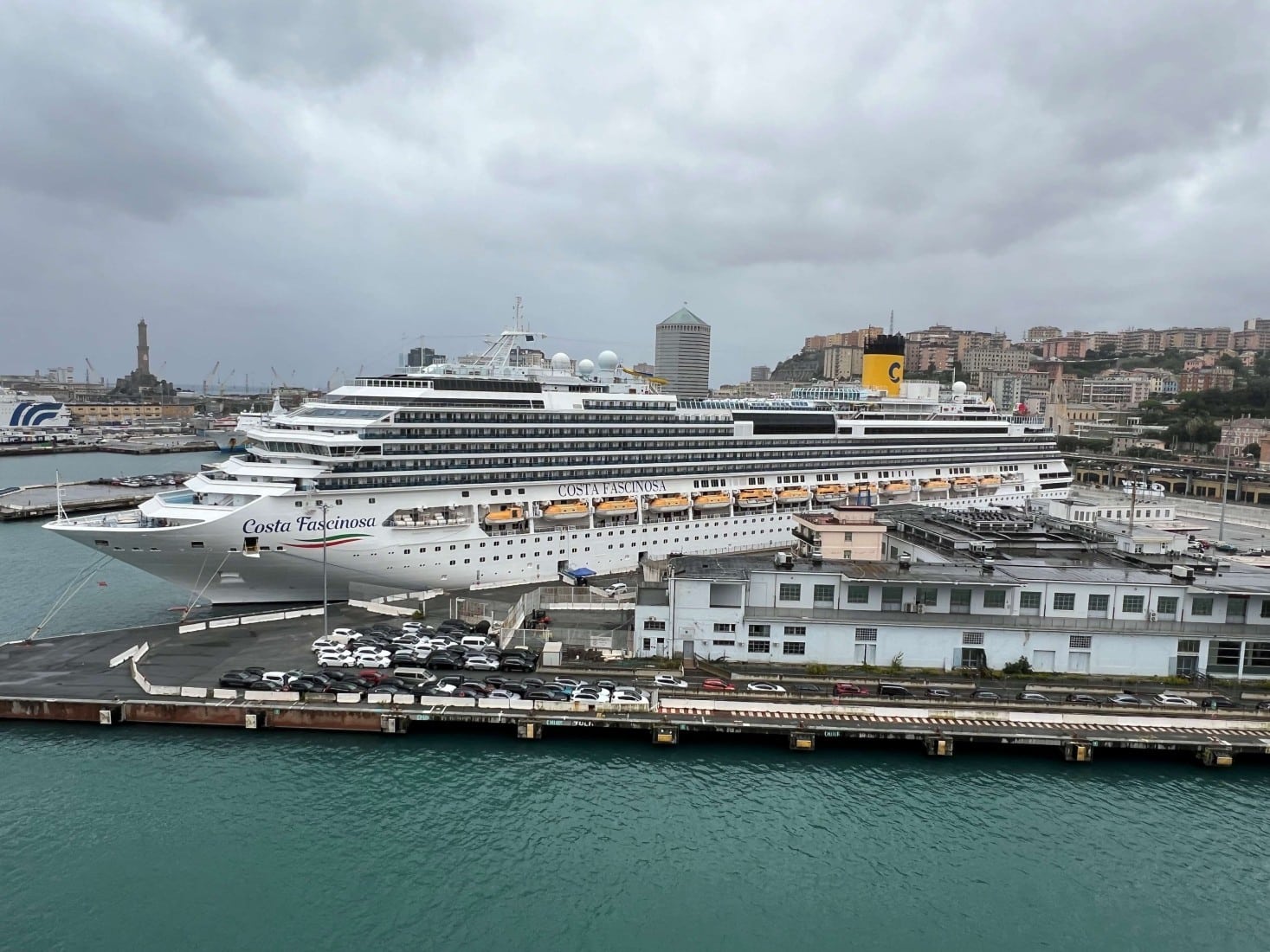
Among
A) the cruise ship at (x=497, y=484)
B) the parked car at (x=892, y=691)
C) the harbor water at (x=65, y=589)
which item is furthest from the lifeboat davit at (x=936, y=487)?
the harbor water at (x=65, y=589)

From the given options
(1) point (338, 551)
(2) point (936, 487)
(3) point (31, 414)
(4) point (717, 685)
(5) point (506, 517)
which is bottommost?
(4) point (717, 685)

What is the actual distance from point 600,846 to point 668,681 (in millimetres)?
6461

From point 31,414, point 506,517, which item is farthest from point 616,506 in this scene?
point 31,414

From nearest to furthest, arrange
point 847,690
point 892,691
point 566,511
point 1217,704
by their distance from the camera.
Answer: point 1217,704
point 847,690
point 892,691
point 566,511

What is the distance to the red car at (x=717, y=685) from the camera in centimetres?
2267

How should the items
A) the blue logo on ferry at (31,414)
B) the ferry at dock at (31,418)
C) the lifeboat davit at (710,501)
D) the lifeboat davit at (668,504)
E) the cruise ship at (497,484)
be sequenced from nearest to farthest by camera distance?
the cruise ship at (497,484) < the lifeboat davit at (668,504) < the lifeboat davit at (710,501) < the ferry at dock at (31,418) < the blue logo on ferry at (31,414)

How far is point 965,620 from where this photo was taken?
82.1 feet

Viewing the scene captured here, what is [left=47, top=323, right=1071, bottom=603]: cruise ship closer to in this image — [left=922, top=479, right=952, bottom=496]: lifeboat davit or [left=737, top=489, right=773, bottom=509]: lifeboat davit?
[left=737, top=489, right=773, bottom=509]: lifeboat davit

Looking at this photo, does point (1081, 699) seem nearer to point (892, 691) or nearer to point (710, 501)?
point (892, 691)

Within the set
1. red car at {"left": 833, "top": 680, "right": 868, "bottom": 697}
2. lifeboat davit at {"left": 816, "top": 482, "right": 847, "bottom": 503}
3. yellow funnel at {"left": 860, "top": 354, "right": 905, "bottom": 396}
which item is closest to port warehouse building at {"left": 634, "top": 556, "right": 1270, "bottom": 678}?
red car at {"left": 833, "top": 680, "right": 868, "bottom": 697}

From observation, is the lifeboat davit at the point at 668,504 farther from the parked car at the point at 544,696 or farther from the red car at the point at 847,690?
the parked car at the point at 544,696

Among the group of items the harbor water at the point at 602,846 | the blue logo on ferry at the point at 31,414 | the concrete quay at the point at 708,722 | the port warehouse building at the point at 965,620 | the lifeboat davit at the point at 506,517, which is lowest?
the harbor water at the point at 602,846

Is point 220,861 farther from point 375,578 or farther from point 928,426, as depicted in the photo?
point 928,426

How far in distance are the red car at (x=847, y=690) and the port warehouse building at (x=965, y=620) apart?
6.87ft
